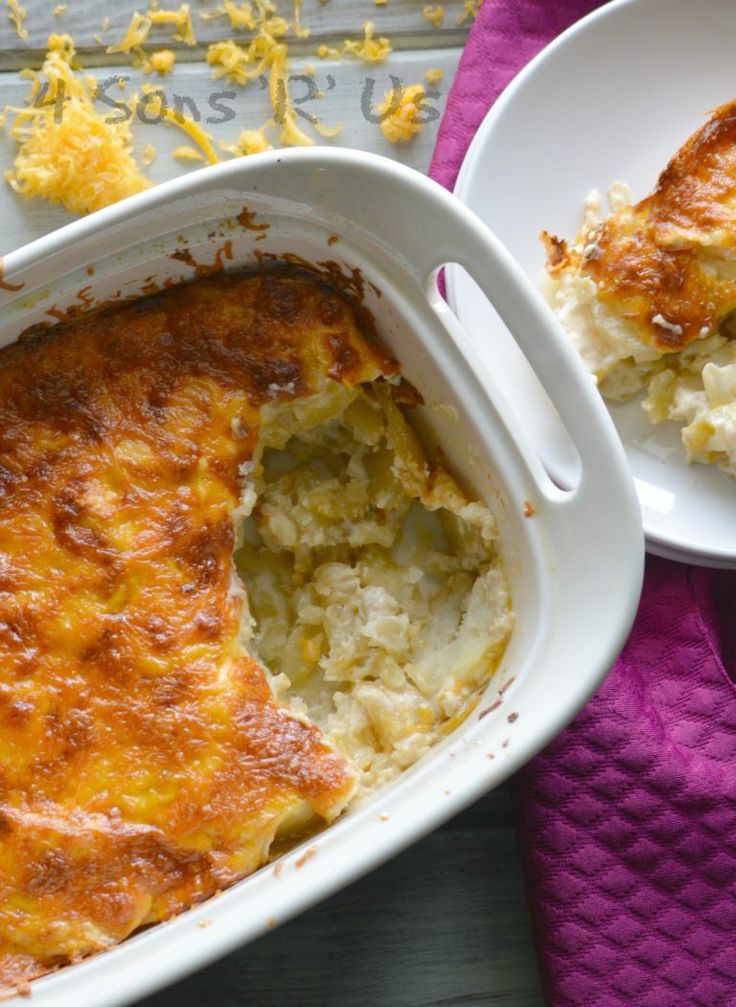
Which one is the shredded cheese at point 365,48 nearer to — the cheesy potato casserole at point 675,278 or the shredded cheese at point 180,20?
the shredded cheese at point 180,20

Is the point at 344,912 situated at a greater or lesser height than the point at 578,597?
lesser

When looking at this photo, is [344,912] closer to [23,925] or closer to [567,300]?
[23,925]

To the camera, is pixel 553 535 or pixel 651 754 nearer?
pixel 553 535

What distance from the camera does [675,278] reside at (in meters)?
1.77

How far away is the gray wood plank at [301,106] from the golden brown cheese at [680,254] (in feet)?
1.46

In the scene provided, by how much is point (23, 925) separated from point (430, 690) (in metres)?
0.69

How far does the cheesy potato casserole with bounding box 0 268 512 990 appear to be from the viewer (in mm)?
1498

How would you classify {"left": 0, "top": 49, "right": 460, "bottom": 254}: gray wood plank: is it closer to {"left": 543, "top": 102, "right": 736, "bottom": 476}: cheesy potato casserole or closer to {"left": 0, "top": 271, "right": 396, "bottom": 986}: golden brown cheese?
{"left": 543, "top": 102, "right": 736, "bottom": 476}: cheesy potato casserole

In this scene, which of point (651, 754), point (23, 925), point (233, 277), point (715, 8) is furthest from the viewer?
point (715, 8)

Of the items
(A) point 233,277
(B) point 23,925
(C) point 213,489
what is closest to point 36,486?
(C) point 213,489

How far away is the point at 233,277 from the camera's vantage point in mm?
1635

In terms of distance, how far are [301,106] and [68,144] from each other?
1.45 ft

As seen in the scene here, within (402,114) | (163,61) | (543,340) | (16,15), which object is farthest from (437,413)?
(16,15)

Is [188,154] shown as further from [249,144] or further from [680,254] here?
[680,254]
